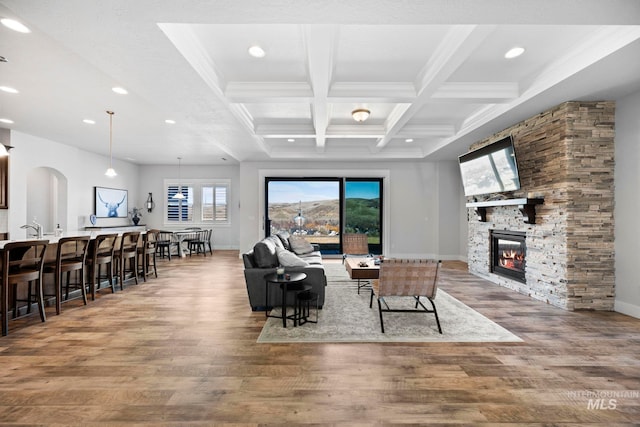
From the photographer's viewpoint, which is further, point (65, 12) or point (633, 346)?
point (633, 346)

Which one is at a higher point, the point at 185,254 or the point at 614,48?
the point at 614,48

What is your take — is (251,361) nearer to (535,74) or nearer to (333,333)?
(333,333)

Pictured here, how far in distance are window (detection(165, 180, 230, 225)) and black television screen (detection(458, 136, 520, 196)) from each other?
745cm

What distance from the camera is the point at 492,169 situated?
5.04 m

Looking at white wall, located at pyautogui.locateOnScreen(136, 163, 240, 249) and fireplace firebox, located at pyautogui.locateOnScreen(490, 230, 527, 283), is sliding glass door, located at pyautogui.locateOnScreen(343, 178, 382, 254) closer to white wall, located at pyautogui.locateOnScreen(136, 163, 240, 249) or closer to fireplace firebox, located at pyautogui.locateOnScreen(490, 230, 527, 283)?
fireplace firebox, located at pyautogui.locateOnScreen(490, 230, 527, 283)

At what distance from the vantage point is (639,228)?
12.0ft

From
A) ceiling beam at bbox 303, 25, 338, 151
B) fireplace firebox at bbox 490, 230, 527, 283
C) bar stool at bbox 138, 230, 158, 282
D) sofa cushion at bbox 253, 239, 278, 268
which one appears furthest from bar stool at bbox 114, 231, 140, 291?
fireplace firebox at bbox 490, 230, 527, 283

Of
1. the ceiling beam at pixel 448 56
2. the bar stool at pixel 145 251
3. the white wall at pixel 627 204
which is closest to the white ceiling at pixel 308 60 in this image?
the ceiling beam at pixel 448 56

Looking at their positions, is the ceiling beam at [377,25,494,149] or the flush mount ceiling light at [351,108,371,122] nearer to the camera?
the ceiling beam at [377,25,494,149]

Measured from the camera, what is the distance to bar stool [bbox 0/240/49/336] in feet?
10.1

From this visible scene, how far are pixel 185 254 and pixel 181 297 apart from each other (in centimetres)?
469

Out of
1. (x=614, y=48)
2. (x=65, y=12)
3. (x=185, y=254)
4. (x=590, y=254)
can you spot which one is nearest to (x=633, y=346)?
(x=590, y=254)

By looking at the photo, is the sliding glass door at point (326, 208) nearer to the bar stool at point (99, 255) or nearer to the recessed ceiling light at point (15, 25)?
the bar stool at point (99, 255)

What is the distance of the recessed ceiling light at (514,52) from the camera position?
304 cm
